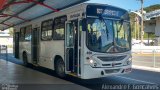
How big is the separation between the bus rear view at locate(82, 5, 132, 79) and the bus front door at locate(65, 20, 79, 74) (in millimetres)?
821

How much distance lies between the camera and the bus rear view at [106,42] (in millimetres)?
13062

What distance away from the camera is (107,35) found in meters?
13.4

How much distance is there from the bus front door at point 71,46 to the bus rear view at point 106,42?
2.69ft

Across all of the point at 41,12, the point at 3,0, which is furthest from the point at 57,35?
the point at 41,12

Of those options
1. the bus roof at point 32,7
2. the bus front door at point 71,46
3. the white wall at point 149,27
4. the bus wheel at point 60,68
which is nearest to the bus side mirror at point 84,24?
the bus front door at point 71,46

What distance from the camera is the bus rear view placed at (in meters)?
13.1

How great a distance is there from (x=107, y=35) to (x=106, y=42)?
0.29 meters

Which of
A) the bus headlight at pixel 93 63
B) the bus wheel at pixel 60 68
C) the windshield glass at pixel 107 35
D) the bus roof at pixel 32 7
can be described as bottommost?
the bus wheel at pixel 60 68

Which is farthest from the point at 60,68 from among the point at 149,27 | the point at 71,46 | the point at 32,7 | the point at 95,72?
the point at 149,27

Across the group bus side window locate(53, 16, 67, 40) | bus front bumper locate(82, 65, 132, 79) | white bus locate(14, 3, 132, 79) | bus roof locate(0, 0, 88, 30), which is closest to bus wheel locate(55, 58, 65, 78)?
white bus locate(14, 3, 132, 79)

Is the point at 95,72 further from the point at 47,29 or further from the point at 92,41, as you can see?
the point at 47,29

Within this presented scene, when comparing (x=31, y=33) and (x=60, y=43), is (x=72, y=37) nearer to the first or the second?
(x=60, y=43)

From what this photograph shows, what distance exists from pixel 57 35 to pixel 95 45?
3411 millimetres

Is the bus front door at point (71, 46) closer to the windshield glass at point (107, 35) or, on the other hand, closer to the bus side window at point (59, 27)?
the bus side window at point (59, 27)
